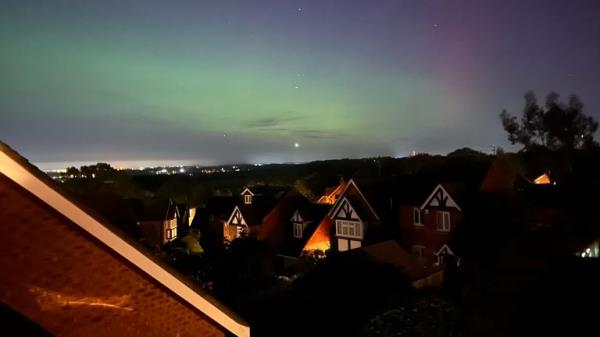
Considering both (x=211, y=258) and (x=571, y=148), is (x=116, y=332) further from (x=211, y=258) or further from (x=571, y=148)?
(x=571, y=148)

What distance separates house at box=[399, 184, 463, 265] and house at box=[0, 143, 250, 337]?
78.9 ft

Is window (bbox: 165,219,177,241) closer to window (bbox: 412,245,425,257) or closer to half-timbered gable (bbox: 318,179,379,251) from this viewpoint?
half-timbered gable (bbox: 318,179,379,251)

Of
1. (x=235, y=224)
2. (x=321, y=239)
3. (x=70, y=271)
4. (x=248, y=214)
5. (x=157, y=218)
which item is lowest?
(x=321, y=239)

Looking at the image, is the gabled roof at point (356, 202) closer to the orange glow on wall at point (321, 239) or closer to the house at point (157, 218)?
the orange glow on wall at point (321, 239)

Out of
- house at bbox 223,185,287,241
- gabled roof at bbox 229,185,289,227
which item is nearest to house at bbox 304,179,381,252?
house at bbox 223,185,287,241

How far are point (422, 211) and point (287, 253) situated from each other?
468 inches

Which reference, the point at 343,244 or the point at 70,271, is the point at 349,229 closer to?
the point at 343,244

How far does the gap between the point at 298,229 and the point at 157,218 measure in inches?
782

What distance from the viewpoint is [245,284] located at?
22438 mm

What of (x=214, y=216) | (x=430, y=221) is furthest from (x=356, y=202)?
(x=214, y=216)

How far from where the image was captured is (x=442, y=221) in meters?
29.1

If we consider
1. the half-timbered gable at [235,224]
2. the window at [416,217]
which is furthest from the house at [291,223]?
the window at [416,217]

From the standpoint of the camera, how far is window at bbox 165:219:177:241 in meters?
49.3

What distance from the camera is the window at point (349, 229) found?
3294cm
